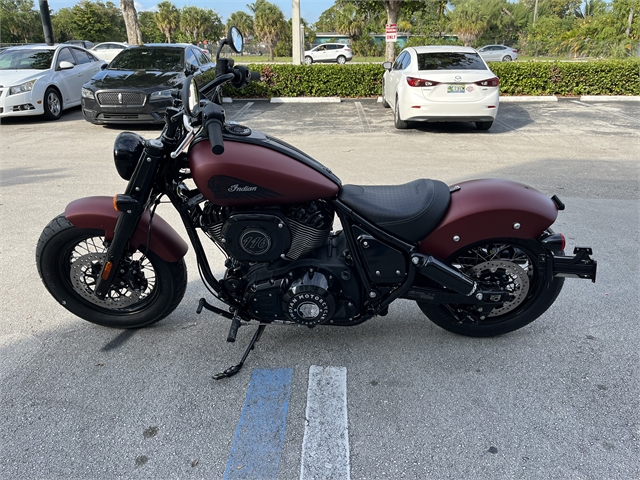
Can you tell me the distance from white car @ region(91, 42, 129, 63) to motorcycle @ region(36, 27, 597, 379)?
22073 millimetres

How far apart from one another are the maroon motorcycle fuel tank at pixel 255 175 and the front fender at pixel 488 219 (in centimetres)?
68

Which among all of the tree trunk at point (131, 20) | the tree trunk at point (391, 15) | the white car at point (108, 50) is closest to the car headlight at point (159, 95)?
the tree trunk at point (131, 20)

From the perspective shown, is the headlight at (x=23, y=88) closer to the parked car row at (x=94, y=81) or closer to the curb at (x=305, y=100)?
the parked car row at (x=94, y=81)

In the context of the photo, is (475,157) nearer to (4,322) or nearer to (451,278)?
(451,278)

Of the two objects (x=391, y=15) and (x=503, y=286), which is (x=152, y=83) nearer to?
(x=503, y=286)

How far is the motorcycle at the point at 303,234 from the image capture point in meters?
2.42

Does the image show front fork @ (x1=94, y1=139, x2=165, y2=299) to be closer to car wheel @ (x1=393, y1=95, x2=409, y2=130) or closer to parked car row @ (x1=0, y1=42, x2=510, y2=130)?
parked car row @ (x1=0, y1=42, x2=510, y2=130)

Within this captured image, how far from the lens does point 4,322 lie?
10.5ft

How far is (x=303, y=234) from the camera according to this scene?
2.56 meters

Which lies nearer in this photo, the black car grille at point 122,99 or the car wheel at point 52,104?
the black car grille at point 122,99

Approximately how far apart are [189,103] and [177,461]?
1666mm

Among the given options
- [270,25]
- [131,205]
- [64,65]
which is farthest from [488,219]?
[270,25]

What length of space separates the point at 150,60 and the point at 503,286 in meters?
9.71

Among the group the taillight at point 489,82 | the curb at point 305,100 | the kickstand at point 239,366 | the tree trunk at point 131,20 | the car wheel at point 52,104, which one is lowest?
the kickstand at point 239,366
